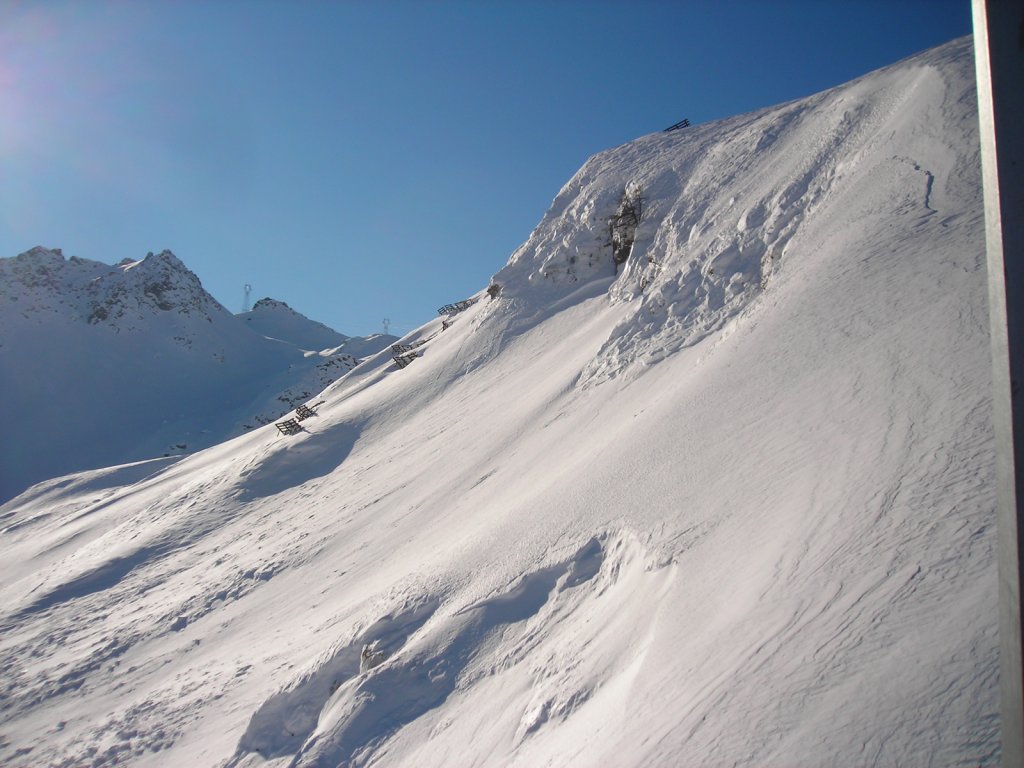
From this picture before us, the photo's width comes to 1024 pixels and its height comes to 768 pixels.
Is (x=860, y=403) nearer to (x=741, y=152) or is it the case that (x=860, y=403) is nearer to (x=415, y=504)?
(x=415, y=504)

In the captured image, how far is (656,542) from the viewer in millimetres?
8633

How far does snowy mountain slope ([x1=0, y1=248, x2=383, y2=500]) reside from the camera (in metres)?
58.1

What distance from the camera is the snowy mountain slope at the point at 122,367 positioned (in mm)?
58125

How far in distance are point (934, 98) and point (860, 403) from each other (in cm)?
1135

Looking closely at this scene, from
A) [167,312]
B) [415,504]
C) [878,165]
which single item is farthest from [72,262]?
[878,165]

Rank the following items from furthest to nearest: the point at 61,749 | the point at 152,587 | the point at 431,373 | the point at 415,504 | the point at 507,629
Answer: the point at 431,373
the point at 152,587
the point at 415,504
the point at 61,749
the point at 507,629

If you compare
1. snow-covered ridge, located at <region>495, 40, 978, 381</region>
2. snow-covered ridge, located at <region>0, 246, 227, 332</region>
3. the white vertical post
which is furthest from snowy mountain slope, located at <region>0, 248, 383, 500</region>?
the white vertical post

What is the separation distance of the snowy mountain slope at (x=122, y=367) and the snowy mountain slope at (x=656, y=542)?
38.7 m

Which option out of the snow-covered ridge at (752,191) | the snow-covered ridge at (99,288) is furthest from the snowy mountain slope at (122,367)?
the snow-covered ridge at (752,191)

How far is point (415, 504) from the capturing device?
16688mm

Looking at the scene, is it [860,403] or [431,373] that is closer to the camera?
[860,403]

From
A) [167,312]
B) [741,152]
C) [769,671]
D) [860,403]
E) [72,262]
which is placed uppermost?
[72,262]

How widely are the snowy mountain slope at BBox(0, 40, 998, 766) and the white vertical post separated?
2426 mm

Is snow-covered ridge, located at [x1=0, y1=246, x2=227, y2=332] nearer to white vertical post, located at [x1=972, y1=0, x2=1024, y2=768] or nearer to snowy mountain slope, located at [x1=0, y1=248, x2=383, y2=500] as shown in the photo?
snowy mountain slope, located at [x1=0, y1=248, x2=383, y2=500]
